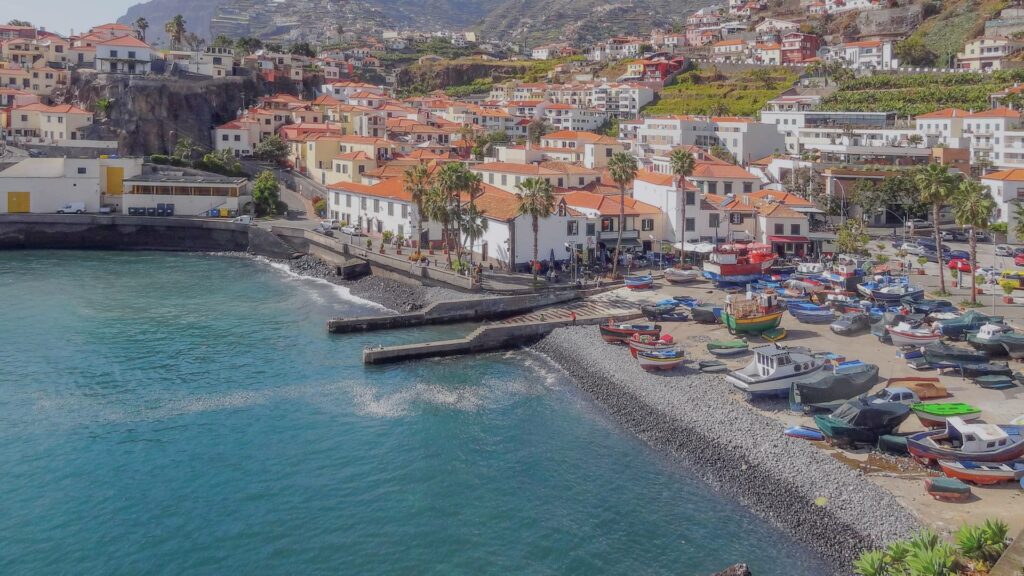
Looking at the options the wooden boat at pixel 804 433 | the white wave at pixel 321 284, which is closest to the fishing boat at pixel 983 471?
the wooden boat at pixel 804 433

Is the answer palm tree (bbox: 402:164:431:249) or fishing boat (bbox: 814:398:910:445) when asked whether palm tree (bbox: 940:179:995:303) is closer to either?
fishing boat (bbox: 814:398:910:445)

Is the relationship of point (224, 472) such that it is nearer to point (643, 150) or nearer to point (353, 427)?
point (353, 427)

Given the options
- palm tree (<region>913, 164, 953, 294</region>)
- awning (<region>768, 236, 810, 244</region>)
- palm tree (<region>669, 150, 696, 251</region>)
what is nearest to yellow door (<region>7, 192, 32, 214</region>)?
palm tree (<region>669, 150, 696, 251</region>)

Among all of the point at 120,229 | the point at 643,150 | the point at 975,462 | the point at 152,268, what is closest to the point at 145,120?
the point at 120,229

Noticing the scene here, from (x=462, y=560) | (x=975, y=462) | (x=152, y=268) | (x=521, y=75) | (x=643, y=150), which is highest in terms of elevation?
(x=521, y=75)

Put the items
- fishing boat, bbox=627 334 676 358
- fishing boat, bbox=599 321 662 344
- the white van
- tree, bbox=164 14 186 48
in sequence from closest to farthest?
fishing boat, bbox=627 334 676 358, fishing boat, bbox=599 321 662 344, the white van, tree, bbox=164 14 186 48
